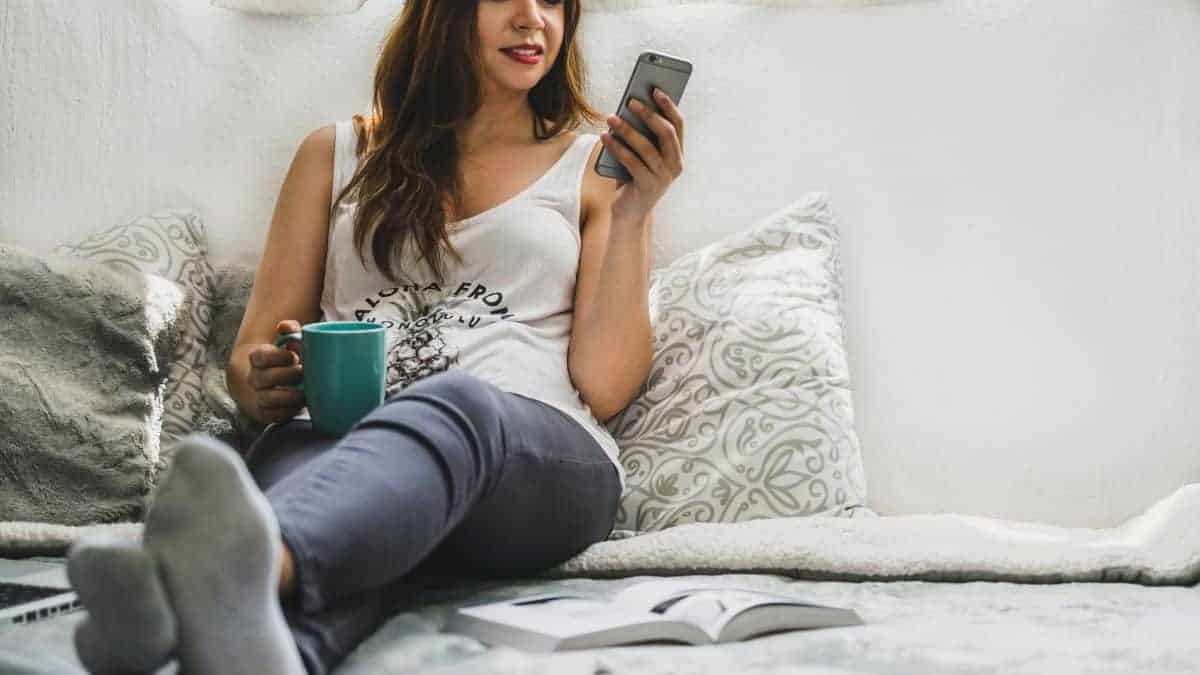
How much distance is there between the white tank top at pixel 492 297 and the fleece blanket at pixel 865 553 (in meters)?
0.11

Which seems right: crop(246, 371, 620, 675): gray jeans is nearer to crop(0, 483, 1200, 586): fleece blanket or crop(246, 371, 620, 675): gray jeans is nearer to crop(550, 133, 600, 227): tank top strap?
crop(0, 483, 1200, 586): fleece blanket

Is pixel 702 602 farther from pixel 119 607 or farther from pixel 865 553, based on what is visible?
pixel 119 607

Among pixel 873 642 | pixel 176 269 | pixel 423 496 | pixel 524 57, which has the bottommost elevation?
pixel 873 642

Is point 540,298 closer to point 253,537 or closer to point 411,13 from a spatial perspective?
point 411,13

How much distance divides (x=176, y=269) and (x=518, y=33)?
0.52m

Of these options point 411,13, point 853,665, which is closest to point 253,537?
point 853,665

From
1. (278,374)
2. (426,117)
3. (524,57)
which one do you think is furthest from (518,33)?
(278,374)

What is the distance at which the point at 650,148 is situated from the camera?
1.27m

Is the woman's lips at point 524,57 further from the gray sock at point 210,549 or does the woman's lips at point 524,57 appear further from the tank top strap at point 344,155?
the gray sock at point 210,549

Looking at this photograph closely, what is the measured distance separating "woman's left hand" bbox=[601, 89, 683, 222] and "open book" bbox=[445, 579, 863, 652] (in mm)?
423

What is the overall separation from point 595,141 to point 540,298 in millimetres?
251

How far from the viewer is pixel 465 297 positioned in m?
1.42

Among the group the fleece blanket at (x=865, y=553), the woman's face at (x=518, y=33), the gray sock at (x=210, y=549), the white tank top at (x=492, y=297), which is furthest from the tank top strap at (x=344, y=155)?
the gray sock at (x=210, y=549)

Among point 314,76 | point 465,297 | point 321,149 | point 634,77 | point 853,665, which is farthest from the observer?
point 314,76
